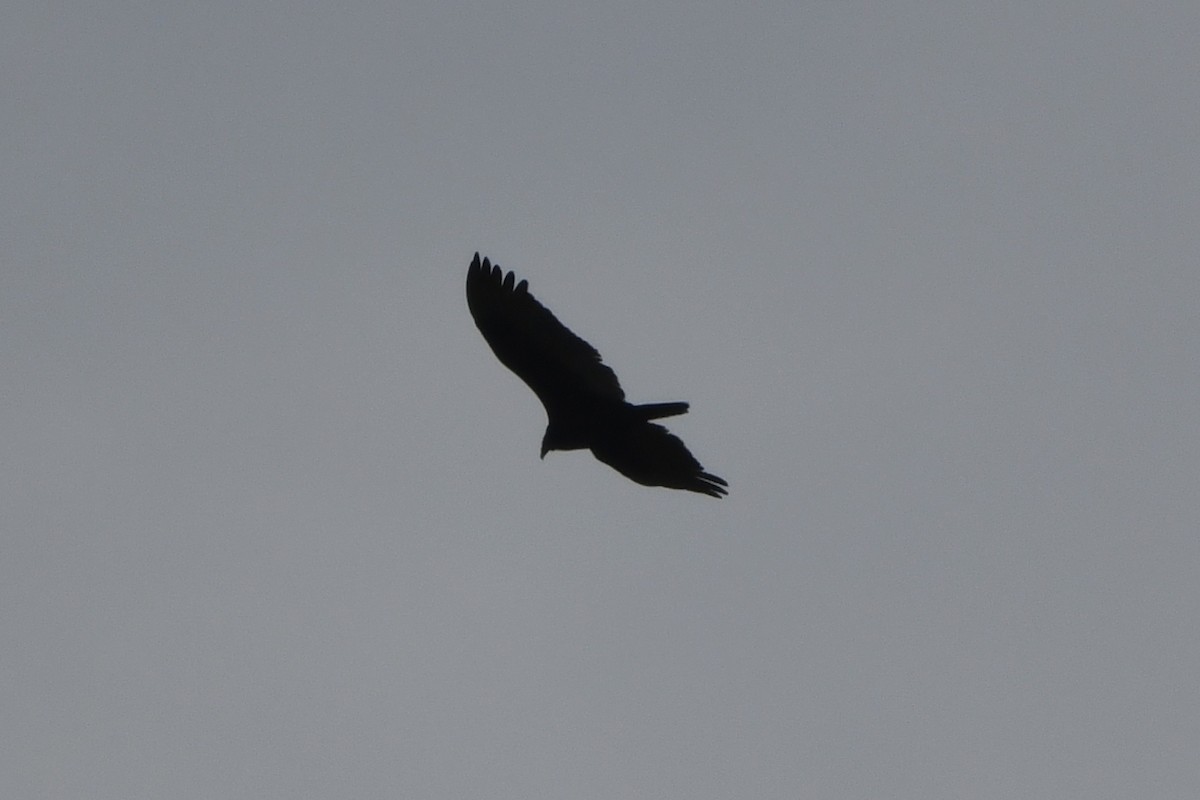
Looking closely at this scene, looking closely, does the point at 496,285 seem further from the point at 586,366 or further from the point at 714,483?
the point at 714,483

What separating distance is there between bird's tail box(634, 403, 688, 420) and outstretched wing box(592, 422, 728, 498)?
1.25 ft

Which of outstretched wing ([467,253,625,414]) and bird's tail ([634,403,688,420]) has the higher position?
outstretched wing ([467,253,625,414])

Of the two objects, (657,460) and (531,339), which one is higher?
(531,339)

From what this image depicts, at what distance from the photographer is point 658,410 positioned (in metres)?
24.1

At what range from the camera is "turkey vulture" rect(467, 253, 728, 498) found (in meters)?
24.5

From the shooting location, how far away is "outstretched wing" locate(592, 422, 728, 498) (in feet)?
81.0

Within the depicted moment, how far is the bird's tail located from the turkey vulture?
0.04 ft

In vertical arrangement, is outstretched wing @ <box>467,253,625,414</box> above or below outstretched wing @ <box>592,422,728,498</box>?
above

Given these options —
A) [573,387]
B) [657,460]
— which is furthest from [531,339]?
[657,460]

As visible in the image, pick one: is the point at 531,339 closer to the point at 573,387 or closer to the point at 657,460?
the point at 573,387

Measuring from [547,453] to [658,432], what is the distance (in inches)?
46.8

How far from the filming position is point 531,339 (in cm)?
2459

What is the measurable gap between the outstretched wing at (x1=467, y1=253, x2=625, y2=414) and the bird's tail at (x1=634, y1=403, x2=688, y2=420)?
1.34 feet

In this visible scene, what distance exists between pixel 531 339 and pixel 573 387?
1.90 feet
